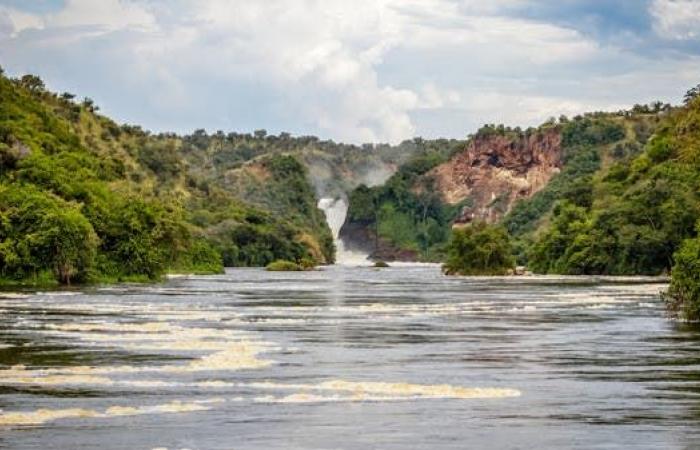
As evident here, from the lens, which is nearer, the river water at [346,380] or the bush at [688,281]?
the river water at [346,380]

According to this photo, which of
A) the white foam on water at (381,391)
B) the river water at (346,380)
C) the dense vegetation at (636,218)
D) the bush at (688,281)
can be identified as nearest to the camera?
the river water at (346,380)

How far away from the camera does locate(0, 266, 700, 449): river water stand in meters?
22.9

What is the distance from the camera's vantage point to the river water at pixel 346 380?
22.9 metres

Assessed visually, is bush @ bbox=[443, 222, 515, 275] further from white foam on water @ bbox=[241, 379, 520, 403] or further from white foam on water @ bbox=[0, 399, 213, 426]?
white foam on water @ bbox=[0, 399, 213, 426]

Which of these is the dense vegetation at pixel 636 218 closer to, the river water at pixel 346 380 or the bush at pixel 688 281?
the bush at pixel 688 281

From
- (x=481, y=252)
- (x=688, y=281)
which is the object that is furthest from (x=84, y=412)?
(x=481, y=252)

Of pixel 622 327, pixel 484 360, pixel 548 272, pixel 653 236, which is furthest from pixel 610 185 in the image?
pixel 484 360

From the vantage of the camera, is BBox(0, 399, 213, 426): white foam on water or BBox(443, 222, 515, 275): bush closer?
BBox(0, 399, 213, 426): white foam on water

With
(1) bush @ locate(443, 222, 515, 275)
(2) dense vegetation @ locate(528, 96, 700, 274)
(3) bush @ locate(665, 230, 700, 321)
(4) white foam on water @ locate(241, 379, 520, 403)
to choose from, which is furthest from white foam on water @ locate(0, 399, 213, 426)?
(1) bush @ locate(443, 222, 515, 275)

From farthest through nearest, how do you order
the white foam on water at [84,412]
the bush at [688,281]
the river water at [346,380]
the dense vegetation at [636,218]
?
1. the dense vegetation at [636,218]
2. the bush at [688,281]
3. the white foam on water at [84,412]
4. the river water at [346,380]

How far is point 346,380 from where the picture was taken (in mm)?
31344

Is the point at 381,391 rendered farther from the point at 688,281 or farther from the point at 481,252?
the point at 481,252

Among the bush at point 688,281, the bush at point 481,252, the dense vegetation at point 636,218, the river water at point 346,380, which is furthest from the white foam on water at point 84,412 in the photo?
the bush at point 481,252

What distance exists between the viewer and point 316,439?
22.3m
